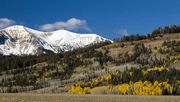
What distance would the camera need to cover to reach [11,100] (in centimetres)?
9162

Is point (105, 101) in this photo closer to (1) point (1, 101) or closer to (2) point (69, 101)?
(2) point (69, 101)

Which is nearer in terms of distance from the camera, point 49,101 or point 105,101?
point 49,101

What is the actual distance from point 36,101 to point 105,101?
16.5m

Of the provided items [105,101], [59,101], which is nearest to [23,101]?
[59,101]

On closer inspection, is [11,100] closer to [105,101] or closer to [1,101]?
[1,101]

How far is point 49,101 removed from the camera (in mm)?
92938

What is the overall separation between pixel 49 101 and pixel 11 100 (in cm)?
721

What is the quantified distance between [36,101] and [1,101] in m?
6.43

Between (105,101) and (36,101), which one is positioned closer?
(36,101)

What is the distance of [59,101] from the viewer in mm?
94500

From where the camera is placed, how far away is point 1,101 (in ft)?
291

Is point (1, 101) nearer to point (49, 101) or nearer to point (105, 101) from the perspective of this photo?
point (49, 101)

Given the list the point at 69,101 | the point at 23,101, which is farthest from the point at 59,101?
the point at 23,101

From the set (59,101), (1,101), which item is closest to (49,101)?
(59,101)
